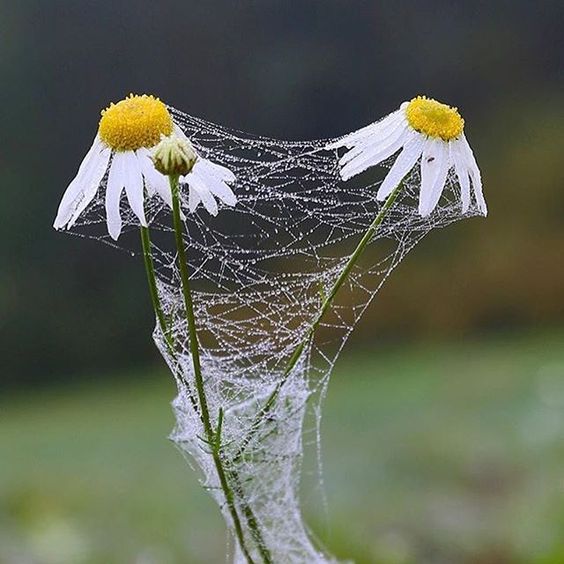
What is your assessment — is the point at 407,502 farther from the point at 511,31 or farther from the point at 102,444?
the point at 511,31

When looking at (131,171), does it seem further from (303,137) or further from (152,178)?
(303,137)

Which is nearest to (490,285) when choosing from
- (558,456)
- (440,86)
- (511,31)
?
(440,86)

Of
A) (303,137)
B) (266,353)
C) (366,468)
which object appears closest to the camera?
(266,353)

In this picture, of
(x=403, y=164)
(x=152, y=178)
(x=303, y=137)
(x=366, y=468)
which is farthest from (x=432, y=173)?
(x=303, y=137)

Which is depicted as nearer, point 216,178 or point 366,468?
point 216,178

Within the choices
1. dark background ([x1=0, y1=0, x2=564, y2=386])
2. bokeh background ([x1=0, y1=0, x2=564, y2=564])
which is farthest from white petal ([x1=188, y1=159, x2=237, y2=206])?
dark background ([x1=0, y1=0, x2=564, y2=386])

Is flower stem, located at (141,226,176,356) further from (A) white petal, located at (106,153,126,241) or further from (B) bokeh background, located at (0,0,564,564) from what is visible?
(B) bokeh background, located at (0,0,564,564)
